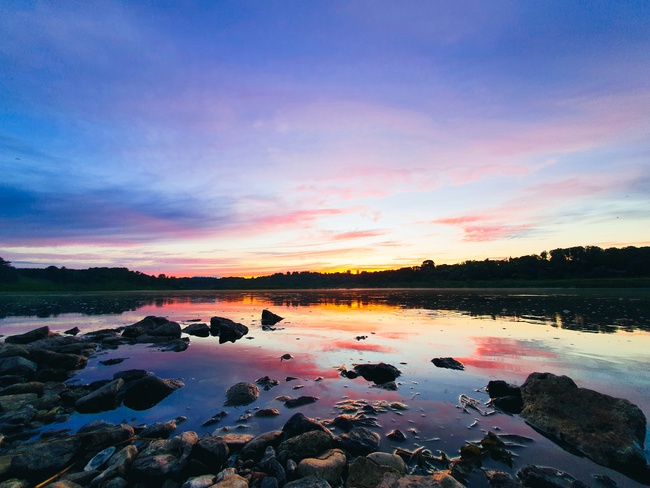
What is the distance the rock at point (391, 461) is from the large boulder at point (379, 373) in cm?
588

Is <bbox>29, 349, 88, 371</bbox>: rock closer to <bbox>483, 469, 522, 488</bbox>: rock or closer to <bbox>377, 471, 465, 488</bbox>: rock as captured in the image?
<bbox>377, 471, 465, 488</bbox>: rock

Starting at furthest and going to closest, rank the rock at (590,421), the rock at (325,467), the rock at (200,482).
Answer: the rock at (590,421), the rock at (325,467), the rock at (200,482)

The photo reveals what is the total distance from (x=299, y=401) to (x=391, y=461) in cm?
457

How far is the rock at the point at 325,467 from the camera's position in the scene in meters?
6.11

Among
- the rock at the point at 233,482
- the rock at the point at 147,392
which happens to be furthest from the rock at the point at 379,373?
the rock at the point at 233,482

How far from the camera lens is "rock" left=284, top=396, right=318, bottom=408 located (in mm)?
10019

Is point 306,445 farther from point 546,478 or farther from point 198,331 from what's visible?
point 198,331

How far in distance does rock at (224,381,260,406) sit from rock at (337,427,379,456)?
410 centimetres

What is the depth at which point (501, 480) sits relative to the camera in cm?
595

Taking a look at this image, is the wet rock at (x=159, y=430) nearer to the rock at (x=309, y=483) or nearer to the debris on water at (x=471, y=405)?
the rock at (x=309, y=483)

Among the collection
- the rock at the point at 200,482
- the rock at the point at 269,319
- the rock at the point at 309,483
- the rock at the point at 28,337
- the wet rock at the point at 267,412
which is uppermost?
the rock at the point at 28,337

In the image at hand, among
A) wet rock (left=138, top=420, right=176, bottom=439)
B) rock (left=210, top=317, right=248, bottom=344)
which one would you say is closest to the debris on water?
wet rock (left=138, top=420, right=176, bottom=439)

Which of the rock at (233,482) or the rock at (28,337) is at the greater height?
the rock at (28,337)

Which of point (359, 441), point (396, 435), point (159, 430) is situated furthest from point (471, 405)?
point (159, 430)
